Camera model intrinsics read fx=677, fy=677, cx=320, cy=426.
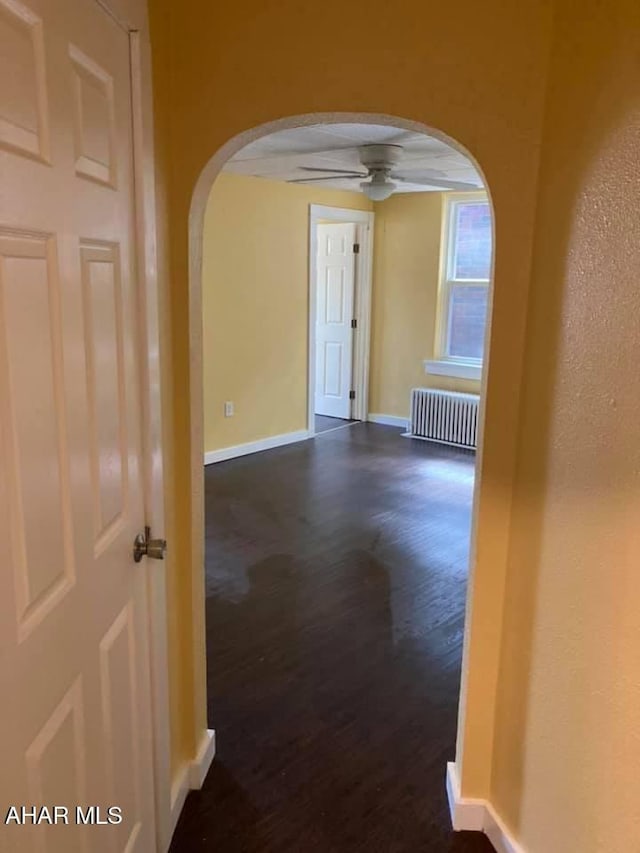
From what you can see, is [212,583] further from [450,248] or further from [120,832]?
[450,248]

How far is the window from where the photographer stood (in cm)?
621

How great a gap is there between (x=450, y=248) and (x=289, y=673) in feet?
15.6

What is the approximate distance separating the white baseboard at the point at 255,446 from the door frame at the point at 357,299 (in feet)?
0.58

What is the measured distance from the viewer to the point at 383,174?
411 centimetres

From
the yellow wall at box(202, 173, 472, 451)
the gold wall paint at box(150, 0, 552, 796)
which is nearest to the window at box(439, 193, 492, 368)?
the yellow wall at box(202, 173, 472, 451)

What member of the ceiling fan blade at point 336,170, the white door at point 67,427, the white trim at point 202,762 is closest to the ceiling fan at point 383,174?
the ceiling fan blade at point 336,170

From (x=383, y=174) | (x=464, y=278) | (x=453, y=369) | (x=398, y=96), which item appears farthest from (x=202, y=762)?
(x=464, y=278)

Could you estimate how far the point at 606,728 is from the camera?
1348 millimetres

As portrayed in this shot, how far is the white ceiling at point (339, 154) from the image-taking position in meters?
3.45

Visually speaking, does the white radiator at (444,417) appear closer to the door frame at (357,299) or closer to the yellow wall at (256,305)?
the door frame at (357,299)

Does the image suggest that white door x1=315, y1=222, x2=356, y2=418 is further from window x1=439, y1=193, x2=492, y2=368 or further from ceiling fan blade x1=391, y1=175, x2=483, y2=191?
ceiling fan blade x1=391, y1=175, x2=483, y2=191

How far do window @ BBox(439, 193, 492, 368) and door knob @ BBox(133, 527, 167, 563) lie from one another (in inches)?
199

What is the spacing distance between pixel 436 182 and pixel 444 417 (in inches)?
85.0

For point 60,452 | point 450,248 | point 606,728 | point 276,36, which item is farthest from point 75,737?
point 450,248
